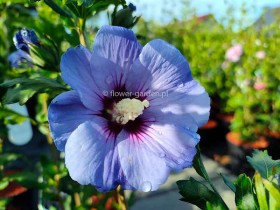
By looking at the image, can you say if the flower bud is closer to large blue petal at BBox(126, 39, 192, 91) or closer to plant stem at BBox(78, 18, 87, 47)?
plant stem at BBox(78, 18, 87, 47)

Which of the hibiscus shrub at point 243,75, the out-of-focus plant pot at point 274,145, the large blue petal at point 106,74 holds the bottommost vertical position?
the out-of-focus plant pot at point 274,145

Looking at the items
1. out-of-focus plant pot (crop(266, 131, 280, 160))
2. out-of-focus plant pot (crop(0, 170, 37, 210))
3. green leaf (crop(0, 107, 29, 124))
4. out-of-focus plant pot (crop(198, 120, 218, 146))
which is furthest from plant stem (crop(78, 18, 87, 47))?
out-of-focus plant pot (crop(198, 120, 218, 146))

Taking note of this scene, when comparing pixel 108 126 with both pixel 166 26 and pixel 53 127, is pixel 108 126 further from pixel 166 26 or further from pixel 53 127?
pixel 166 26

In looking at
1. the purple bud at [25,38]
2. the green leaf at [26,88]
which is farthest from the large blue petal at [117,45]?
the purple bud at [25,38]

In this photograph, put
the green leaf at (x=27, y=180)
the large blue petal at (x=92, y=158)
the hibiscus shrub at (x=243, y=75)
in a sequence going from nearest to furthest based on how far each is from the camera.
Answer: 1. the large blue petal at (x=92, y=158)
2. the green leaf at (x=27, y=180)
3. the hibiscus shrub at (x=243, y=75)

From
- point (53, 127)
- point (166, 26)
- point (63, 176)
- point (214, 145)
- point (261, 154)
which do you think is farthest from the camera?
point (166, 26)

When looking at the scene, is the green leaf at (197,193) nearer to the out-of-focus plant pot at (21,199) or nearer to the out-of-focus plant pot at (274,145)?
the out-of-focus plant pot at (21,199)

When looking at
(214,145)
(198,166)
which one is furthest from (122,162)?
(214,145)

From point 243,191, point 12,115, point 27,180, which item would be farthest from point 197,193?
point 27,180
